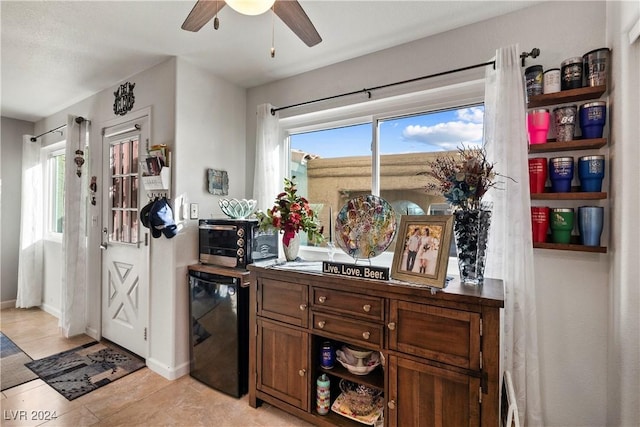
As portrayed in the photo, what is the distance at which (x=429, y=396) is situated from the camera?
4.68 feet

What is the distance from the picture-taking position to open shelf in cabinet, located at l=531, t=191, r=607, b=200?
4.92 ft

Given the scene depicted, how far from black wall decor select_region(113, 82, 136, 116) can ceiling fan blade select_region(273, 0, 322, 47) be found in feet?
6.24

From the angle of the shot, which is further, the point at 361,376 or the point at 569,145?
the point at 361,376

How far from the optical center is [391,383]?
60.3 inches

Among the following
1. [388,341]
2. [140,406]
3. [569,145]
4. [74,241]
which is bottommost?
[140,406]

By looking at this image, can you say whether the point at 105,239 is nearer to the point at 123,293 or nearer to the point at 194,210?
the point at 123,293

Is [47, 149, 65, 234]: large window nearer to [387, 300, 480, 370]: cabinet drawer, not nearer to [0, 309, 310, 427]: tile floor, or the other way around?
[0, 309, 310, 427]: tile floor

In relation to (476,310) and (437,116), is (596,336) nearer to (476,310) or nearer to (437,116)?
(476,310)

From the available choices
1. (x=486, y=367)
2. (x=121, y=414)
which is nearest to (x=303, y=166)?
(x=486, y=367)

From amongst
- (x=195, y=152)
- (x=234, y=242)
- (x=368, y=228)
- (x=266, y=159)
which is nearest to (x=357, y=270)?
(x=368, y=228)

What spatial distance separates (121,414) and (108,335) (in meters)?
1.34

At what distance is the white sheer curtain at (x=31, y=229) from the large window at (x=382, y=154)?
3686 mm

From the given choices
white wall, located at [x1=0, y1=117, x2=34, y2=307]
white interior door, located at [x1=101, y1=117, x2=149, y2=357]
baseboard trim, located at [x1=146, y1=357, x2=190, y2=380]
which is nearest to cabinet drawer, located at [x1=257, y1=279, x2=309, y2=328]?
baseboard trim, located at [x1=146, y1=357, x2=190, y2=380]

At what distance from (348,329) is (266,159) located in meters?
1.59
